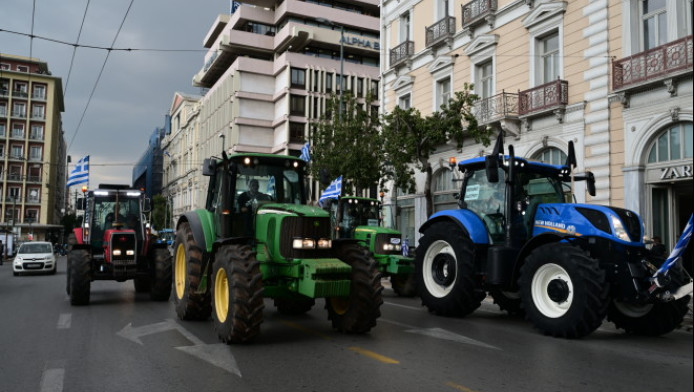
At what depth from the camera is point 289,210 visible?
7.95m

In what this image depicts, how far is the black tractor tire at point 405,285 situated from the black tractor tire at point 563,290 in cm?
611

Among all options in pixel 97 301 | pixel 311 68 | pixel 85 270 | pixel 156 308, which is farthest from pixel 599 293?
pixel 311 68

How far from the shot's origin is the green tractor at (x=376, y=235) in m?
14.0

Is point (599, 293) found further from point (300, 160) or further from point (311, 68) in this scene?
point (311, 68)

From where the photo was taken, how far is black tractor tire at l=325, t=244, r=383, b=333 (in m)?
7.93

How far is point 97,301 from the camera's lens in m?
12.8

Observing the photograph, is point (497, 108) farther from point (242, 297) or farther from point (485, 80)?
point (242, 297)

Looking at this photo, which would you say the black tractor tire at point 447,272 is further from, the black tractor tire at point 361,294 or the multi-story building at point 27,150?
the multi-story building at point 27,150

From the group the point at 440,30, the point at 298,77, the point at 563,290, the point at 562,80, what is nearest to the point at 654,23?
the point at 562,80

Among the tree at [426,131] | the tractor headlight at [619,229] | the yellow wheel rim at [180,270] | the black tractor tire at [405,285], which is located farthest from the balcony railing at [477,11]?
the yellow wheel rim at [180,270]

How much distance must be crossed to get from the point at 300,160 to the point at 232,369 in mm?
3742

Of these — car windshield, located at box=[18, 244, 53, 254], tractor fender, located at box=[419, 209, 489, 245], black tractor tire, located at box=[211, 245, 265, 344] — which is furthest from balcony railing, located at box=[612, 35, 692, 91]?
car windshield, located at box=[18, 244, 53, 254]

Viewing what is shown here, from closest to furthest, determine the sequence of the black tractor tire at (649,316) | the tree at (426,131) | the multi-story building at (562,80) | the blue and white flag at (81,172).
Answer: the black tractor tire at (649,316) → the multi-story building at (562,80) → the tree at (426,131) → the blue and white flag at (81,172)

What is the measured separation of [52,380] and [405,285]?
10000mm
